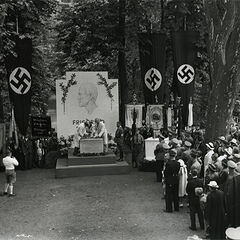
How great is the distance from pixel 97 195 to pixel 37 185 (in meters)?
2.88

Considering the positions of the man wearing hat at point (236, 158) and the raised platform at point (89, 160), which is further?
the raised platform at point (89, 160)

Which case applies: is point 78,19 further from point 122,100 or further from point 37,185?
point 37,185

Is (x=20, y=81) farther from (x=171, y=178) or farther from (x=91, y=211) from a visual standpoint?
(x=171, y=178)

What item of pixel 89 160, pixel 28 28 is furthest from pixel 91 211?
pixel 28 28

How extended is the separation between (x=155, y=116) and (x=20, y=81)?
6.61 m

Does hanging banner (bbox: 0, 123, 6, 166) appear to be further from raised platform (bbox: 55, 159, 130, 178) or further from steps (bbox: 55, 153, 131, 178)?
raised platform (bbox: 55, 159, 130, 178)

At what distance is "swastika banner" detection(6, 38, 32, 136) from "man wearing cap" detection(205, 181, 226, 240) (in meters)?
12.0

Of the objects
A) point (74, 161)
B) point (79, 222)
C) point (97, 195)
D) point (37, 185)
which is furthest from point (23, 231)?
point (74, 161)

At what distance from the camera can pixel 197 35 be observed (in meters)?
21.5

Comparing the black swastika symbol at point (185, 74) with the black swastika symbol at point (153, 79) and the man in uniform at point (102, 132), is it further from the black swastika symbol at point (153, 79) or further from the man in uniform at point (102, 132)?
the man in uniform at point (102, 132)

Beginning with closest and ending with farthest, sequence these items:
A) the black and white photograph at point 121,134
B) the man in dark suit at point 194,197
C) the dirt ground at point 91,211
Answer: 1. the man in dark suit at point 194,197
2. the dirt ground at point 91,211
3. the black and white photograph at point 121,134

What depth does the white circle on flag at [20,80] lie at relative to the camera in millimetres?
19547

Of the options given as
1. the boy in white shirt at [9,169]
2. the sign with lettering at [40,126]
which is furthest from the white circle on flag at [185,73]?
the boy in white shirt at [9,169]

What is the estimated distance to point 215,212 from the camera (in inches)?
363
